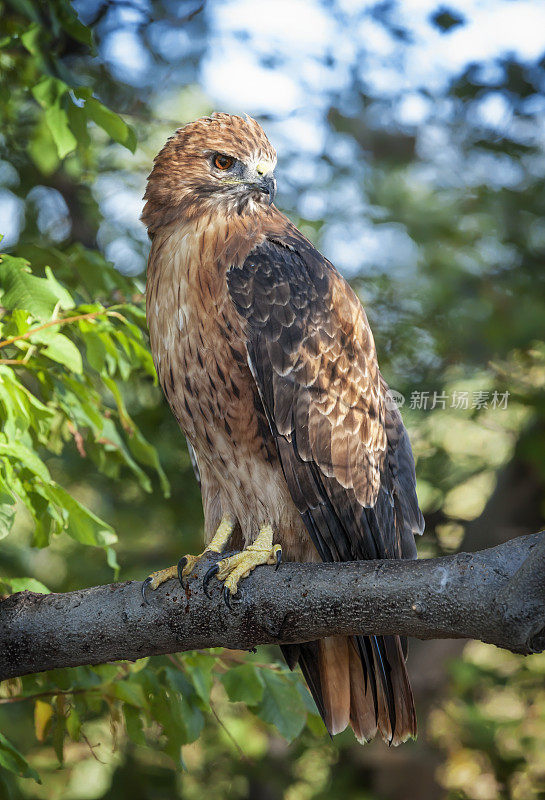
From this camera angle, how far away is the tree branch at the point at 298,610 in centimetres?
189

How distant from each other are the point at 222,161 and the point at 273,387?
3.01 ft

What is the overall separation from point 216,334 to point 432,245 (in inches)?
140

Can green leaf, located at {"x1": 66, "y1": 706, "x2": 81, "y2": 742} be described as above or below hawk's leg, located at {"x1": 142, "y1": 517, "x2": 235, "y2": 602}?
below

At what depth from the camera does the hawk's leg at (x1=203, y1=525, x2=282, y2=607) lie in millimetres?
2469

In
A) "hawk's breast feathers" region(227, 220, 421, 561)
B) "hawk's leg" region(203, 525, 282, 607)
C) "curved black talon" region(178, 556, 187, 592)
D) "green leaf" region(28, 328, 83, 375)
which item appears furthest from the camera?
"hawk's breast feathers" region(227, 220, 421, 561)

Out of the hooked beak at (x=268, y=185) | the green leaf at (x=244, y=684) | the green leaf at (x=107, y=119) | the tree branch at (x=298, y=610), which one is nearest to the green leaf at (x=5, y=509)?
the tree branch at (x=298, y=610)

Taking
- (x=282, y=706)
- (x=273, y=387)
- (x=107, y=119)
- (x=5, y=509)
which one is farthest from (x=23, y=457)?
(x=282, y=706)

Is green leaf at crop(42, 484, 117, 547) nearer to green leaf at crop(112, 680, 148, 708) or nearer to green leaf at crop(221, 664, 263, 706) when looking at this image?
green leaf at crop(112, 680, 148, 708)

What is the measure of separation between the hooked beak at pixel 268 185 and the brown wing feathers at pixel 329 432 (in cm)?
18

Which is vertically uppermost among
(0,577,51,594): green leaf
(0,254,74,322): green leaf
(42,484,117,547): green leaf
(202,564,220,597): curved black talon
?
(0,254,74,322): green leaf

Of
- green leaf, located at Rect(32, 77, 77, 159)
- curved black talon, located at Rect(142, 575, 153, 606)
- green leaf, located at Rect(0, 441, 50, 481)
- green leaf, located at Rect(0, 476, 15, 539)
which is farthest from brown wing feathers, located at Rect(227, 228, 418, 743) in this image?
green leaf, located at Rect(0, 476, 15, 539)

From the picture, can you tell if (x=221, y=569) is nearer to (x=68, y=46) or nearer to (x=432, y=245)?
(x=68, y=46)

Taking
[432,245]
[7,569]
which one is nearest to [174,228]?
[7,569]

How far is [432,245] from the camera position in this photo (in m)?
5.99
